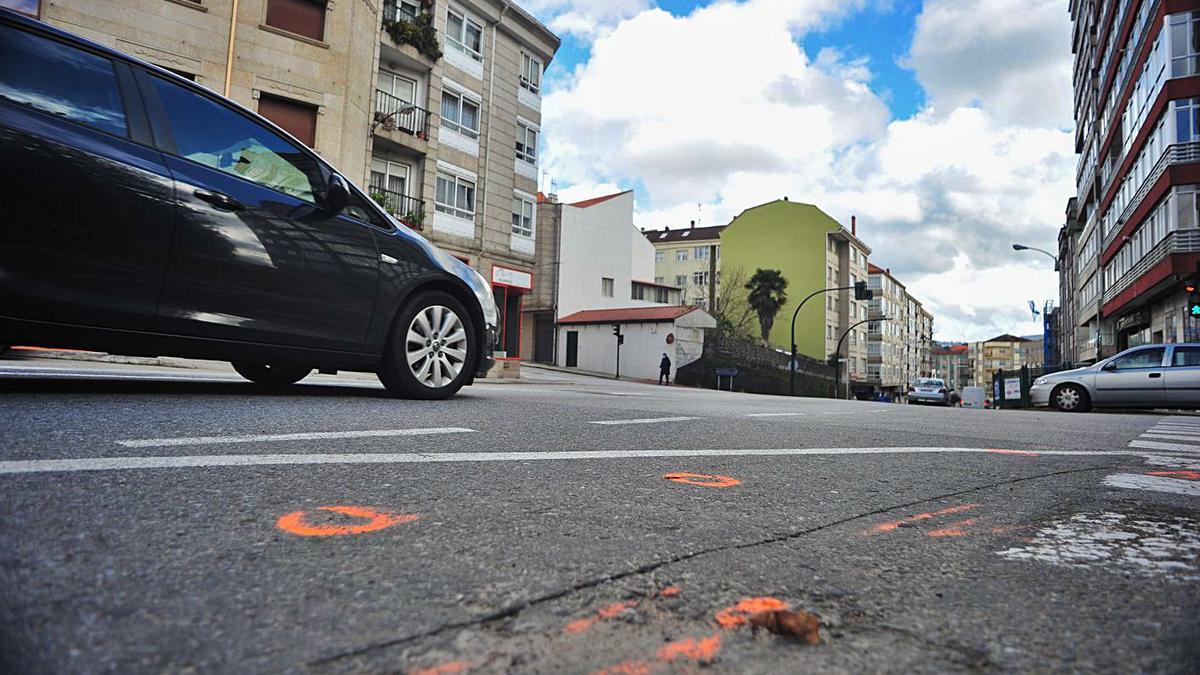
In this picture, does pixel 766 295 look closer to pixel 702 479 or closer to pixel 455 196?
pixel 455 196

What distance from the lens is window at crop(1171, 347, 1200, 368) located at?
13.9m

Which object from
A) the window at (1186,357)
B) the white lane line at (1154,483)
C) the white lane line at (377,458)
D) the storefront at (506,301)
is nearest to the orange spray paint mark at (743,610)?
the white lane line at (377,458)

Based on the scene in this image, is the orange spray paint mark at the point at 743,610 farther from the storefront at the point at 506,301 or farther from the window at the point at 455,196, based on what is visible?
the window at the point at 455,196

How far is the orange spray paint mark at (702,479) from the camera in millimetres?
2754

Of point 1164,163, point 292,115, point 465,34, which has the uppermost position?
point 465,34

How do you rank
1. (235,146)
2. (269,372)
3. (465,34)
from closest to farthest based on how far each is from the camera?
(235,146) → (269,372) → (465,34)

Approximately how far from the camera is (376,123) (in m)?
22.7

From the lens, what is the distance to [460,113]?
89.6 feet

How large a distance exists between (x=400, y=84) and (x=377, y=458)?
24917 millimetres

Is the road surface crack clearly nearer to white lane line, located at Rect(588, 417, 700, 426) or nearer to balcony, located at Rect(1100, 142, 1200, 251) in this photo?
white lane line, located at Rect(588, 417, 700, 426)

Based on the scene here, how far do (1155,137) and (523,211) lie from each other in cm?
2293

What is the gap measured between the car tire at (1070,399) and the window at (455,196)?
19853 mm

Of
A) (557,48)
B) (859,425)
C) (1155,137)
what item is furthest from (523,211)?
(859,425)

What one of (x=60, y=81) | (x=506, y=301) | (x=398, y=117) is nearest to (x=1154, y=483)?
(x=60, y=81)
